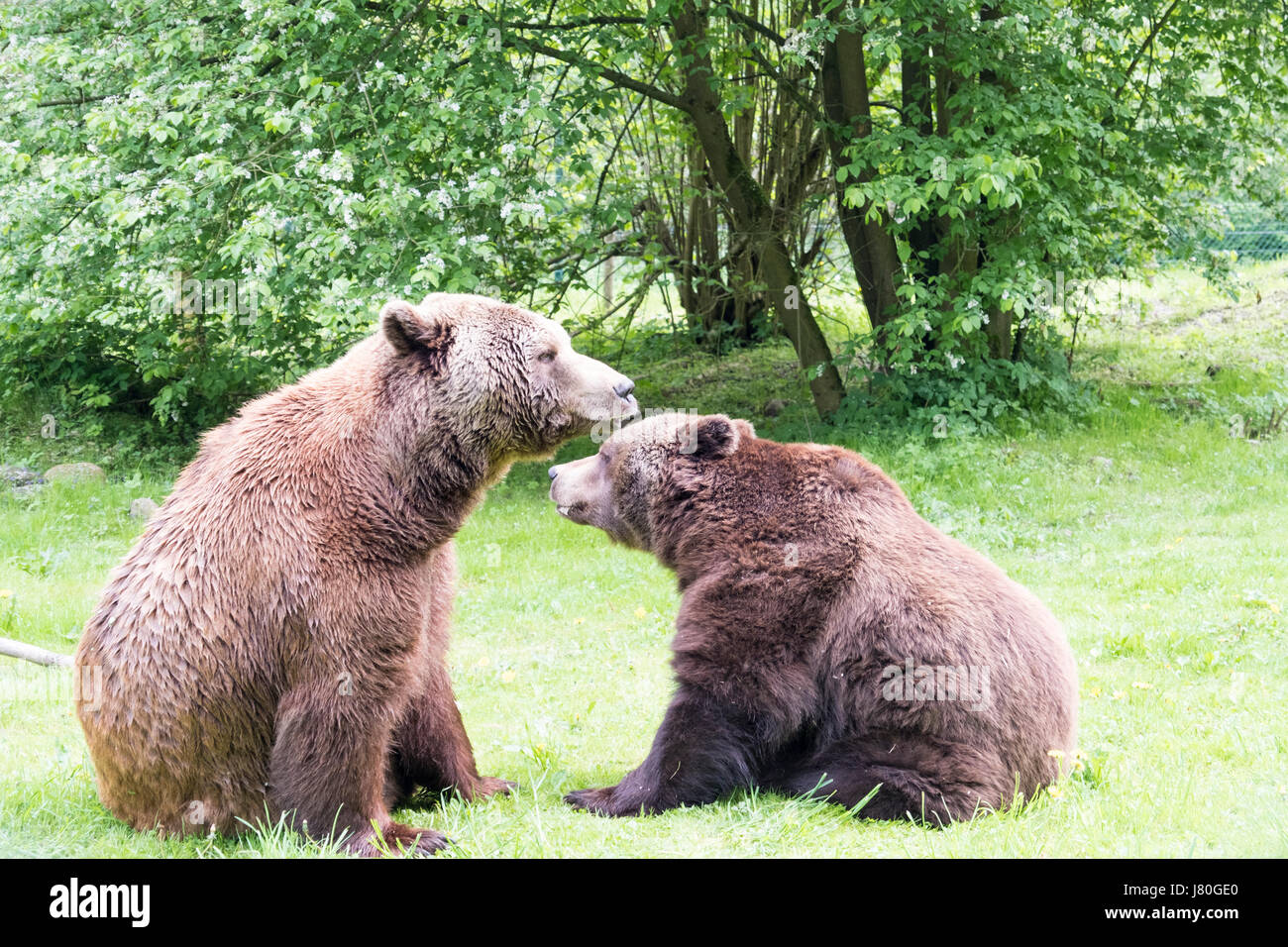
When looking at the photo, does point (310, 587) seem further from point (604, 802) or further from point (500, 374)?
point (604, 802)

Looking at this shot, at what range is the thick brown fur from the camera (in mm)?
5000

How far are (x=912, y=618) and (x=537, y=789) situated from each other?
220 centimetres

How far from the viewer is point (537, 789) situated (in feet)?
20.7

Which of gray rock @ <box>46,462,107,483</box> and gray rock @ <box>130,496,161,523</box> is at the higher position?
gray rock @ <box>46,462,107,483</box>

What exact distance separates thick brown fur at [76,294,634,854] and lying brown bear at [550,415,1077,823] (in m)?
1.20

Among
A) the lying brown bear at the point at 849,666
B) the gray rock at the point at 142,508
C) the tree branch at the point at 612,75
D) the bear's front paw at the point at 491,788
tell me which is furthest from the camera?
the gray rock at the point at 142,508

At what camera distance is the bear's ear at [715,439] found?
639cm

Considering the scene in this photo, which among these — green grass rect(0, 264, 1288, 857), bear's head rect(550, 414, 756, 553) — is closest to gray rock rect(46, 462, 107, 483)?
green grass rect(0, 264, 1288, 857)

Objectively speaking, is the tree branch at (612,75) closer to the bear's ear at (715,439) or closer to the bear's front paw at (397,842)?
the bear's ear at (715,439)

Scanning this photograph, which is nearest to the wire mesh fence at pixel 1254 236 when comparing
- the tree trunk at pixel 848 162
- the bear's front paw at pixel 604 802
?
the tree trunk at pixel 848 162

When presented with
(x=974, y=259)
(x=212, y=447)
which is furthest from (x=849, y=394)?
(x=212, y=447)

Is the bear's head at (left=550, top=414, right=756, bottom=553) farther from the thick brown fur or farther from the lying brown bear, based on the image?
the thick brown fur

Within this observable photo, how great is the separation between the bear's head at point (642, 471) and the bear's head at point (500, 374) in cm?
85
